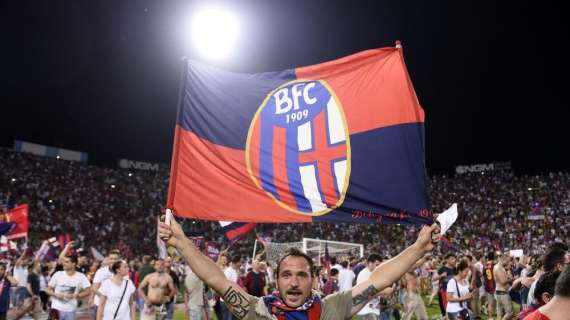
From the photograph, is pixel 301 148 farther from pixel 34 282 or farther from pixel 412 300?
pixel 34 282

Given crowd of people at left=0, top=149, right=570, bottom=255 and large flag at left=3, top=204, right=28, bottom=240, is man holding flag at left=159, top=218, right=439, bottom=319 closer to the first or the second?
large flag at left=3, top=204, right=28, bottom=240

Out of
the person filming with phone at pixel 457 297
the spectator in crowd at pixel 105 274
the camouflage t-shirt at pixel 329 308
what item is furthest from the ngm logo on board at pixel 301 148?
the person filming with phone at pixel 457 297

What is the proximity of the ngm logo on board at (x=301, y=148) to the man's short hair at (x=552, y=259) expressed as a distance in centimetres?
245

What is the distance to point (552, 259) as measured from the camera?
19.5 feet

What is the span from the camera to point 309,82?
21.9 feet

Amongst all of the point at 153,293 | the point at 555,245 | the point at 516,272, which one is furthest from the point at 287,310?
the point at 516,272

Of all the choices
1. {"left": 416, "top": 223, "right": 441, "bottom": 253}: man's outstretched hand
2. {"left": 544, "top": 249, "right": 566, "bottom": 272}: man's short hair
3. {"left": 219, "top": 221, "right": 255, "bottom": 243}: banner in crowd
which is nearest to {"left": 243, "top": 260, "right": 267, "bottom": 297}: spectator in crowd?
{"left": 219, "top": 221, "right": 255, "bottom": 243}: banner in crowd

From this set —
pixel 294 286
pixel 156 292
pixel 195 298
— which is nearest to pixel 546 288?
pixel 294 286

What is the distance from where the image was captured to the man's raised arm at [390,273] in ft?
10.5

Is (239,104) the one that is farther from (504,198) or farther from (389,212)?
(504,198)

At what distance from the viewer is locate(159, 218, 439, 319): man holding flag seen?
3012mm

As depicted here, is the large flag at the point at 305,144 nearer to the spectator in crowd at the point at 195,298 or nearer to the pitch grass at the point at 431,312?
the spectator in crowd at the point at 195,298

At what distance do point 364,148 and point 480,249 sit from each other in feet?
116

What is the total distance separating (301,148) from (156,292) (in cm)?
534
